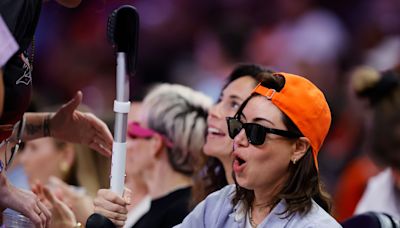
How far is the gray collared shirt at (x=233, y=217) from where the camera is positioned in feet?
9.82

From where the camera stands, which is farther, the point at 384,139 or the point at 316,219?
the point at 384,139

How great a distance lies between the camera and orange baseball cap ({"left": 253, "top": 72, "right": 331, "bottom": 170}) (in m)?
3.04

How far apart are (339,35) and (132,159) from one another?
410 centimetres

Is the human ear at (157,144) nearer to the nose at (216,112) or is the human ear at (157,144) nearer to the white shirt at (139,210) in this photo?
the white shirt at (139,210)

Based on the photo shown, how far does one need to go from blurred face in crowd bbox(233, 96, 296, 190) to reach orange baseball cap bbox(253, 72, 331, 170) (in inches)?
1.3

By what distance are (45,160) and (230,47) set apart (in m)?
2.77

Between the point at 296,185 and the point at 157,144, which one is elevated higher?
the point at 296,185

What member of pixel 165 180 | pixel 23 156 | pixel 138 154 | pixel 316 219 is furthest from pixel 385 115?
pixel 23 156

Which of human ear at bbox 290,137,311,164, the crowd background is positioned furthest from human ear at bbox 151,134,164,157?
the crowd background

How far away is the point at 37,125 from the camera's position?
3822mm

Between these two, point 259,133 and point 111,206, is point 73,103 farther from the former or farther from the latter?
point 259,133

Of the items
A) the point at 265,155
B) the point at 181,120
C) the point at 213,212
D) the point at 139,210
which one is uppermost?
the point at 265,155

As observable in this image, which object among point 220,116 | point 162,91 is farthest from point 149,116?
point 220,116

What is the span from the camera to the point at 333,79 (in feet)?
27.0
